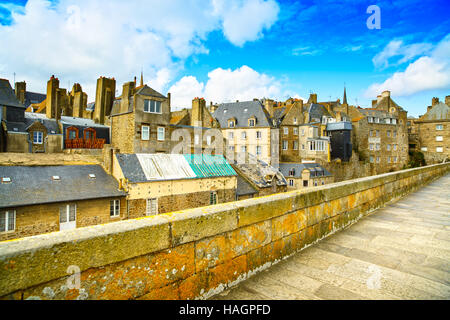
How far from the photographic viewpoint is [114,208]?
19203mm

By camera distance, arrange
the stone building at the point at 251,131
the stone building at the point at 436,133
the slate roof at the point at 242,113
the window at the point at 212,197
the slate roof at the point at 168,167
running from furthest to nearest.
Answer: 1. the stone building at the point at 436,133
2. the slate roof at the point at 242,113
3. the stone building at the point at 251,131
4. the window at the point at 212,197
5. the slate roof at the point at 168,167

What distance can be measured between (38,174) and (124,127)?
12.0 m

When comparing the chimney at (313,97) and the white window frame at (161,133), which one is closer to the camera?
the white window frame at (161,133)

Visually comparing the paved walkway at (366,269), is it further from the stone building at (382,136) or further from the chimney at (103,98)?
the stone building at (382,136)

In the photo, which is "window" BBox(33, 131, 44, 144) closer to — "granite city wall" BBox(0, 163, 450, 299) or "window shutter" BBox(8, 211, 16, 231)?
"window shutter" BBox(8, 211, 16, 231)

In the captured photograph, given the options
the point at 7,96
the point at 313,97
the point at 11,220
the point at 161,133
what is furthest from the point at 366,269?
the point at 313,97

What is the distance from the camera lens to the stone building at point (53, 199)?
15.6 meters

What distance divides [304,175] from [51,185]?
32.1m

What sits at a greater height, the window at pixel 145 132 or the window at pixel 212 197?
the window at pixel 145 132

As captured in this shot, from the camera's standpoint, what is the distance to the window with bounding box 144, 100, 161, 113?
28836 millimetres

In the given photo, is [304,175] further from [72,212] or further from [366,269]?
[366,269]

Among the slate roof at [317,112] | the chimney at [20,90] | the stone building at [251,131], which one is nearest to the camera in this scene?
the stone building at [251,131]

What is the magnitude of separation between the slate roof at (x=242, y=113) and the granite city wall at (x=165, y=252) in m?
40.6

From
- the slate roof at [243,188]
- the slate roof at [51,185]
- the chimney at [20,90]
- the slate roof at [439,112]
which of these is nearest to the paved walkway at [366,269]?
the slate roof at [51,185]
